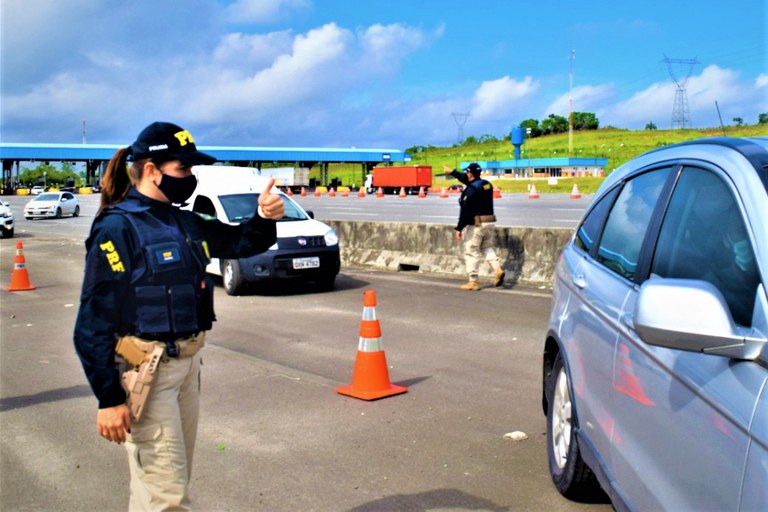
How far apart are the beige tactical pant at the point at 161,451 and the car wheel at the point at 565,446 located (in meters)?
2.06

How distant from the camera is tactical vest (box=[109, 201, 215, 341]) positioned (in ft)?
11.2

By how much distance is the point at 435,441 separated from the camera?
5992 mm

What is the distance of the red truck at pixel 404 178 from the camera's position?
6738 centimetres

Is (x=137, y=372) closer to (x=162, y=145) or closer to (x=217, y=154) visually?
(x=162, y=145)

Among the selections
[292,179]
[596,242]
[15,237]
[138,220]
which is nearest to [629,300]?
[596,242]

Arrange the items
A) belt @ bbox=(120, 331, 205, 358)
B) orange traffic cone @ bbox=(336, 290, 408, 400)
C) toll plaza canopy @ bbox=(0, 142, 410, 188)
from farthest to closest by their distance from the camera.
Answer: toll plaza canopy @ bbox=(0, 142, 410, 188) < orange traffic cone @ bbox=(336, 290, 408, 400) < belt @ bbox=(120, 331, 205, 358)

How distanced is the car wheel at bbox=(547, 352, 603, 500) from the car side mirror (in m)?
1.98

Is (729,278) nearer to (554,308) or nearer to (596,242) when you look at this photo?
(596,242)

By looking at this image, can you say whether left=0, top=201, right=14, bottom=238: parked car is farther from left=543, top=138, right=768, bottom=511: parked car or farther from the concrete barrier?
left=543, top=138, right=768, bottom=511: parked car

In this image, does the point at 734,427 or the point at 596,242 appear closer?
the point at 734,427

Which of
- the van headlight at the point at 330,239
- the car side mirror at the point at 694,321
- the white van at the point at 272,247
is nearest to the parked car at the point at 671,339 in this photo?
the car side mirror at the point at 694,321

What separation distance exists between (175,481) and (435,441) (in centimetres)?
288

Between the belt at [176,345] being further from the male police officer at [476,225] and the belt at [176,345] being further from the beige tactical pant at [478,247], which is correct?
the beige tactical pant at [478,247]

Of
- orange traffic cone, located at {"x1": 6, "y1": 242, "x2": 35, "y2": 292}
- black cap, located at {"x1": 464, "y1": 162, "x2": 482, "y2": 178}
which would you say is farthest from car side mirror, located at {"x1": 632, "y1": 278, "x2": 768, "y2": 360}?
orange traffic cone, located at {"x1": 6, "y1": 242, "x2": 35, "y2": 292}
